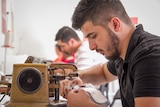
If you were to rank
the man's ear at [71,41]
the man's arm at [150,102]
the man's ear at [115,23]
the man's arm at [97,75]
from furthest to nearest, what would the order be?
the man's ear at [71,41], the man's arm at [97,75], the man's ear at [115,23], the man's arm at [150,102]

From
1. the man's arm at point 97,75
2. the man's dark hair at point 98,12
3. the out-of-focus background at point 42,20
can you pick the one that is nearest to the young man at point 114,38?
the man's dark hair at point 98,12

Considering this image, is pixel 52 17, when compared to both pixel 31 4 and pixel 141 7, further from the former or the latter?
pixel 141 7

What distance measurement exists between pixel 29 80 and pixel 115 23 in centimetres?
43

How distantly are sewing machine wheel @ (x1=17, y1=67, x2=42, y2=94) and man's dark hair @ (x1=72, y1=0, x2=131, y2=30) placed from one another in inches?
12.7

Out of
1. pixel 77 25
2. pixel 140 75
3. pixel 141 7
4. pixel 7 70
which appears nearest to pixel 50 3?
pixel 141 7

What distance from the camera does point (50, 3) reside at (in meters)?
3.97

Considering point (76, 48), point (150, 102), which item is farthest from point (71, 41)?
point (150, 102)

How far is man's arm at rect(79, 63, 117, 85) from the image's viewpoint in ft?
4.92

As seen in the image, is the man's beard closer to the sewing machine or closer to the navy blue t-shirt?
the navy blue t-shirt

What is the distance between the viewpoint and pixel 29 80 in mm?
907

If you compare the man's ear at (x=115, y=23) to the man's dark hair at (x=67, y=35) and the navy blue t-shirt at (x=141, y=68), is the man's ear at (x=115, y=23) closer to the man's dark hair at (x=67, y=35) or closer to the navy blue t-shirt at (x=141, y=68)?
the navy blue t-shirt at (x=141, y=68)

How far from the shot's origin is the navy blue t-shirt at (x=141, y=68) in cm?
79

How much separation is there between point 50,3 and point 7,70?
74.4 inches

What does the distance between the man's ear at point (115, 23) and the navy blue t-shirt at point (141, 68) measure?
0.24ft
